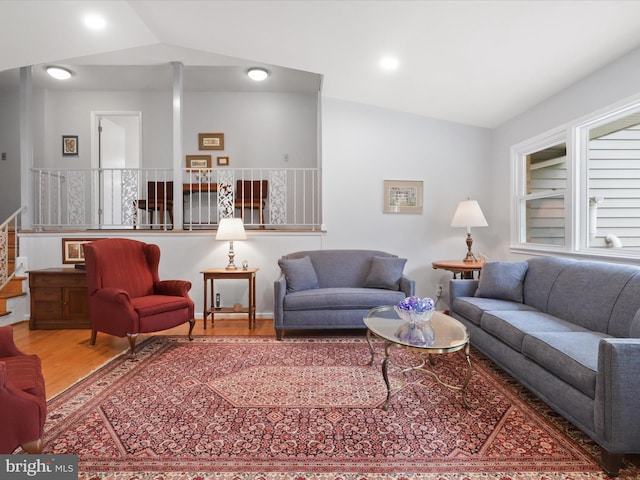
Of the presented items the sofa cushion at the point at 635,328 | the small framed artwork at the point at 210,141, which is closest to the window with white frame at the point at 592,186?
the sofa cushion at the point at 635,328

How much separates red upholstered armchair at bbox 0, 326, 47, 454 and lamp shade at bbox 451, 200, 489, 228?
4.08m

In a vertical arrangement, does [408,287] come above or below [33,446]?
above

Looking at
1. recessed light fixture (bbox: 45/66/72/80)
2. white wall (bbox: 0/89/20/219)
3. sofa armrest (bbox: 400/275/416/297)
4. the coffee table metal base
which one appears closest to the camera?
the coffee table metal base

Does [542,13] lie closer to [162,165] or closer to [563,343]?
[563,343]

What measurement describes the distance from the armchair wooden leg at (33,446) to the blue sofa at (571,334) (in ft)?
8.48

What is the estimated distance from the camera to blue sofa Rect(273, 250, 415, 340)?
3.42 meters

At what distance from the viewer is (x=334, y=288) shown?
380 cm

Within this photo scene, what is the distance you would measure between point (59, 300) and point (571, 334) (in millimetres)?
4948

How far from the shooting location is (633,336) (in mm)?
1829

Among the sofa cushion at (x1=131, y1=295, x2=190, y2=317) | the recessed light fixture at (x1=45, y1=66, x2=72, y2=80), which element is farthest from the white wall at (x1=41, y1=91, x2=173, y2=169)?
the sofa cushion at (x1=131, y1=295, x2=190, y2=317)

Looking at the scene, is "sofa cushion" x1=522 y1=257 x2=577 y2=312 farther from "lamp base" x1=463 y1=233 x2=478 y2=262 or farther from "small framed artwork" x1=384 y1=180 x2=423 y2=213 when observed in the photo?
"small framed artwork" x1=384 y1=180 x2=423 y2=213

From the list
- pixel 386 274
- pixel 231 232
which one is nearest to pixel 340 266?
pixel 386 274

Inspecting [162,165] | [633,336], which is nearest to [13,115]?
[162,165]

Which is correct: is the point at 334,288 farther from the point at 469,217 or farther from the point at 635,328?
the point at 635,328
